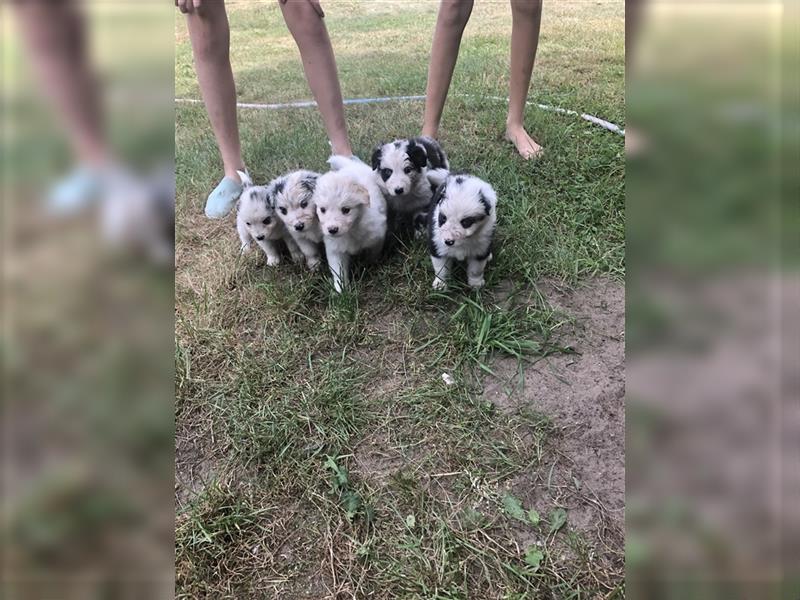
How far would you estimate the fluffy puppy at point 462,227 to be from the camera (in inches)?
106

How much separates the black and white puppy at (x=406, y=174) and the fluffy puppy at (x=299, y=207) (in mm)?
440

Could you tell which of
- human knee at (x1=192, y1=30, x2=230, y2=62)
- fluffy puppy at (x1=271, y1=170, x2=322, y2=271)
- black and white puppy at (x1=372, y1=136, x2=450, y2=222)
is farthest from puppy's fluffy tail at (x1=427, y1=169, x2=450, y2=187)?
human knee at (x1=192, y1=30, x2=230, y2=62)

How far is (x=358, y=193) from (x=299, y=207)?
351mm

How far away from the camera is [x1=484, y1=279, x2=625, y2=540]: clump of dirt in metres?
1.92

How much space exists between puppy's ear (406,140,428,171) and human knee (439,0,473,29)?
114 centimetres

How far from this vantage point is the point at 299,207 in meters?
2.97

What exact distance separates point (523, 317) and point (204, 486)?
5.36ft
